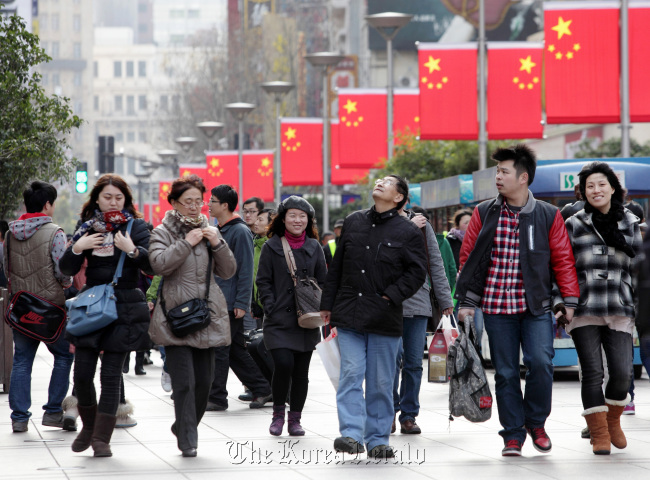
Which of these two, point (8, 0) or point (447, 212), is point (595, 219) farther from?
point (8, 0)

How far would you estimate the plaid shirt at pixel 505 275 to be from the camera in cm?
Answer: 819

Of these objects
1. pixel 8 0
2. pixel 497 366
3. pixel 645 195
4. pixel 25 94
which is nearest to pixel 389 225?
pixel 497 366

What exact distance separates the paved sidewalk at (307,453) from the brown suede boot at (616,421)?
0.26 ft

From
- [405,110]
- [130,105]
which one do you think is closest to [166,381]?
[405,110]

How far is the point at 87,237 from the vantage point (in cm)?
842

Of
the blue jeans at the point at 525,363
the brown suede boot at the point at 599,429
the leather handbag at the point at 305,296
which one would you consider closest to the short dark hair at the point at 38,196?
the leather handbag at the point at 305,296

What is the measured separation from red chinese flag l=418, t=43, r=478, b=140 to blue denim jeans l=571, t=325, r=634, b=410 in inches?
597

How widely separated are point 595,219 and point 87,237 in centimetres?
332

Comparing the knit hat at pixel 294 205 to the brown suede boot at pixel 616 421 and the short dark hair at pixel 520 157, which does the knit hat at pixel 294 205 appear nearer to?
the short dark hair at pixel 520 157

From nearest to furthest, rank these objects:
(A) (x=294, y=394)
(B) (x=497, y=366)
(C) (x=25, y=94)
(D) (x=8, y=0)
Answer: (B) (x=497, y=366) → (A) (x=294, y=394) → (C) (x=25, y=94) → (D) (x=8, y=0)

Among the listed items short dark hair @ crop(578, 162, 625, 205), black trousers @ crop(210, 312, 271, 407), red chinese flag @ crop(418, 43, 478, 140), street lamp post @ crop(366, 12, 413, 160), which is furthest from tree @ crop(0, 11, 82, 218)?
street lamp post @ crop(366, 12, 413, 160)

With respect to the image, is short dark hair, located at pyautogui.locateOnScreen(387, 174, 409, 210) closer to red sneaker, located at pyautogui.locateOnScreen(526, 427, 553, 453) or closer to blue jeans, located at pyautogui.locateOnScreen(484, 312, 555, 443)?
blue jeans, located at pyautogui.locateOnScreen(484, 312, 555, 443)

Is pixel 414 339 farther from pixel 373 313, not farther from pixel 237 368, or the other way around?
pixel 237 368

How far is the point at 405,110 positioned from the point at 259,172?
1169cm
